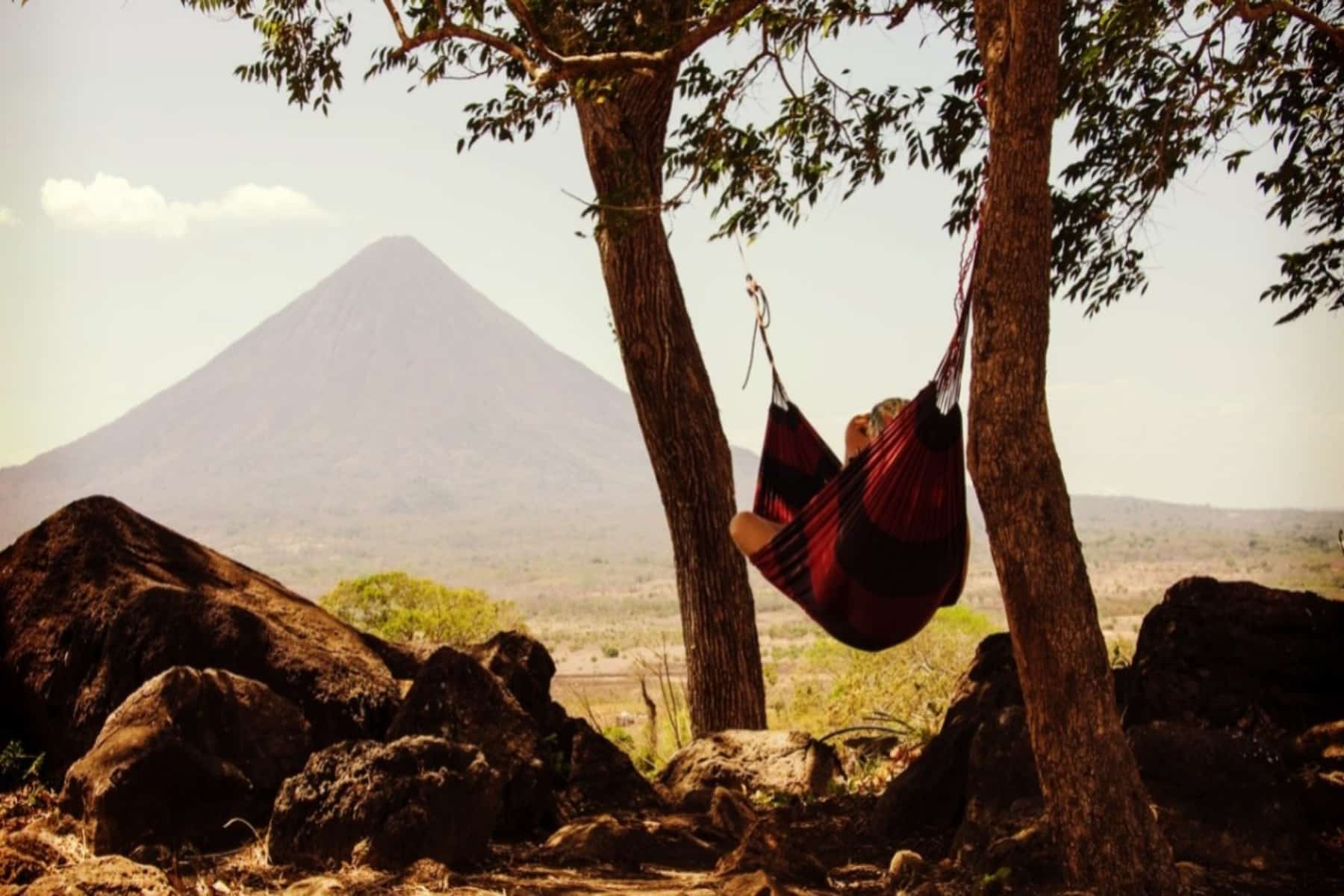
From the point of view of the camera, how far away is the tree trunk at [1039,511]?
2.68 metres

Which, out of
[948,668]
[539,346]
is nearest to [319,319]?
[539,346]

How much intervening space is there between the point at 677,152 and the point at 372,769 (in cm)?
260

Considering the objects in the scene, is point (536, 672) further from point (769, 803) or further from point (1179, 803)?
point (1179, 803)

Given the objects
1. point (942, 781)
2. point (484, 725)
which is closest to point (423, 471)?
point (484, 725)

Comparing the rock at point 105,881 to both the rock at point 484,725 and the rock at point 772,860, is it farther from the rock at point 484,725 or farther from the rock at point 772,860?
the rock at point 772,860

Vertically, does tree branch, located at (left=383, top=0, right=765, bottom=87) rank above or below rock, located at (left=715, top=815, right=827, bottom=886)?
above

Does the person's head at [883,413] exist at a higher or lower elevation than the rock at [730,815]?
higher

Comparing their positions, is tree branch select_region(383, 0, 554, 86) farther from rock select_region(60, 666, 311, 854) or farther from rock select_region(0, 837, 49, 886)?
rock select_region(0, 837, 49, 886)

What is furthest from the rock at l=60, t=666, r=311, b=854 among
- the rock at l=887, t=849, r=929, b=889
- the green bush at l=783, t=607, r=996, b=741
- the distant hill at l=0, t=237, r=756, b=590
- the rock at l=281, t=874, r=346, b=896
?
the distant hill at l=0, t=237, r=756, b=590

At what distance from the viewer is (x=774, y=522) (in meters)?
4.06

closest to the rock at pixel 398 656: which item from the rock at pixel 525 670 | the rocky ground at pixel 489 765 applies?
the rocky ground at pixel 489 765

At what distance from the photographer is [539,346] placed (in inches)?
6255

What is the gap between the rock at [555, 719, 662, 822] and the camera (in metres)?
3.79

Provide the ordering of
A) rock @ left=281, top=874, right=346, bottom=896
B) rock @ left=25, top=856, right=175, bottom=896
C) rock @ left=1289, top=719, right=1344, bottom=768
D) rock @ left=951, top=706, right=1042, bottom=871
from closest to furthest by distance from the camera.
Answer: rock @ left=25, top=856, right=175, bottom=896, rock @ left=281, top=874, right=346, bottom=896, rock @ left=951, top=706, right=1042, bottom=871, rock @ left=1289, top=719, right=1344, bottom=768
